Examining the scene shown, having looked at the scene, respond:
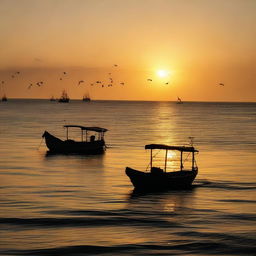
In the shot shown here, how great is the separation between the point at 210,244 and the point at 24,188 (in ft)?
70.9

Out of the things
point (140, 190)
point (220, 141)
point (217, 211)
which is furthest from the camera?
point (220, 141)

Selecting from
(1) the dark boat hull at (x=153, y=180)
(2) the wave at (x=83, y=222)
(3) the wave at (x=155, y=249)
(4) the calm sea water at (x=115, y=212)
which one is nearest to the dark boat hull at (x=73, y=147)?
(4) the calm sea water at (x=115, y=212)

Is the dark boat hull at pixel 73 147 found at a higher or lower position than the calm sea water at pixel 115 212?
higher

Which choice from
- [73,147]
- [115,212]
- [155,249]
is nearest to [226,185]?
[115,212]

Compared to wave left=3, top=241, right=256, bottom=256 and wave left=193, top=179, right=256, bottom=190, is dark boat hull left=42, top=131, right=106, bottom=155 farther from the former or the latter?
wave left=3, top=241, right=256, bottom=256

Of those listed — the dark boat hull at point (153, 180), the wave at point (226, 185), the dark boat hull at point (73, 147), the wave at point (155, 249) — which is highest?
the dark boat hull at point (73, 147)

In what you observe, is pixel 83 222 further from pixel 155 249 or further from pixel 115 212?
pixel 155 249

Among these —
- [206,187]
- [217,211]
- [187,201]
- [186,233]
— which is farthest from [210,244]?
Result: [206,187]

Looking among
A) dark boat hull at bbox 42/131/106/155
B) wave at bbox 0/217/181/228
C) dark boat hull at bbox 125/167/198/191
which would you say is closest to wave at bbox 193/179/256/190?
dark boat hull at bbox 125/167/198/191

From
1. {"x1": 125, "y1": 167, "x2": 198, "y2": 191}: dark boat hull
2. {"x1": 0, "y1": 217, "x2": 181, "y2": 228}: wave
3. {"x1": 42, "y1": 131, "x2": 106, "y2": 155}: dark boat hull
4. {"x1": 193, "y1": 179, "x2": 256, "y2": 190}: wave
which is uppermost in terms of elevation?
{"x1": 42, "y1": 131, "x2": 106, "y2": 155}: dark boat hull

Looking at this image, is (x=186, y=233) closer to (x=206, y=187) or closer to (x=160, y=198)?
(x=160, y=198)

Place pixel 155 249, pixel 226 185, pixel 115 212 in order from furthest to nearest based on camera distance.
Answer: pixel 226 185 < pixel 115 212 < pixel 155 249

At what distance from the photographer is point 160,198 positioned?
46594mm

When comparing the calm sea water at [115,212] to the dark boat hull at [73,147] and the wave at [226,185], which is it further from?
the dark boat hull at [73,147]
